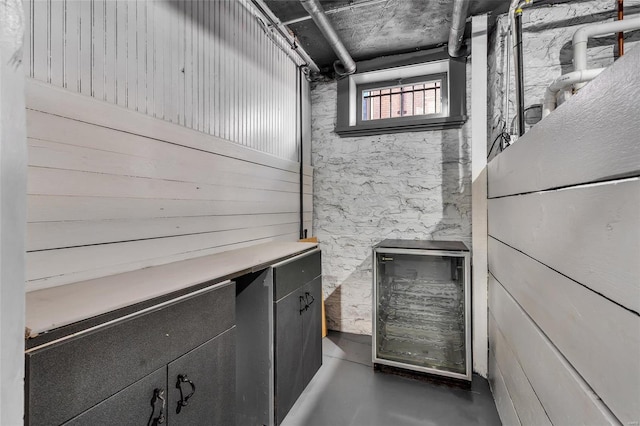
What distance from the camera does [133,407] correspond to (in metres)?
0.87

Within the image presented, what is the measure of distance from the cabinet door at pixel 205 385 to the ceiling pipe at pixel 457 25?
230cm

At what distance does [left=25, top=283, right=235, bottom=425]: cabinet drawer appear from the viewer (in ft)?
2.19

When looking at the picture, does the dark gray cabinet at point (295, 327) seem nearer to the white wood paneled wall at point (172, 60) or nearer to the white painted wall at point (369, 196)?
the white painted wall at point (369, 196)

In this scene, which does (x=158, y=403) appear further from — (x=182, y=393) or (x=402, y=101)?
(x=402, y=101)

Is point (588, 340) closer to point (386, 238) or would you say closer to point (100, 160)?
point (100, 160)

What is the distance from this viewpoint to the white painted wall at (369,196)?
2.66 m

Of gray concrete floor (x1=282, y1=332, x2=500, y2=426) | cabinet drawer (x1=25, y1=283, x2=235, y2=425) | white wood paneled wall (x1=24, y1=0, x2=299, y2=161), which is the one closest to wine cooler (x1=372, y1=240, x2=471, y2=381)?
gray concrete floor (x1=282, y1=332, x2=500, y2=426)

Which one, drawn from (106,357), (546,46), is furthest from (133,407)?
(546,46)

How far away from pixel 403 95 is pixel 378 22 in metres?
0.76

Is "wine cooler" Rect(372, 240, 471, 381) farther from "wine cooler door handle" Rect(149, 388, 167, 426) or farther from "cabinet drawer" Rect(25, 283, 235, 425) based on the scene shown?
"wine cooler door handle" Rect(149, 388, 167, 426)

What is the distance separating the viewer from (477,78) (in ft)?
7.71

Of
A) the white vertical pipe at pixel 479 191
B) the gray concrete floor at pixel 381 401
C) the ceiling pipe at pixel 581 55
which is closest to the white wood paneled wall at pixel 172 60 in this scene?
the white vertical pipe at pixel 479 191

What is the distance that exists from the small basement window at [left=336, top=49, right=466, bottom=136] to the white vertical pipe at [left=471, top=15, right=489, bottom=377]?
8.4 inches

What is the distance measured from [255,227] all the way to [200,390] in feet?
3.98
